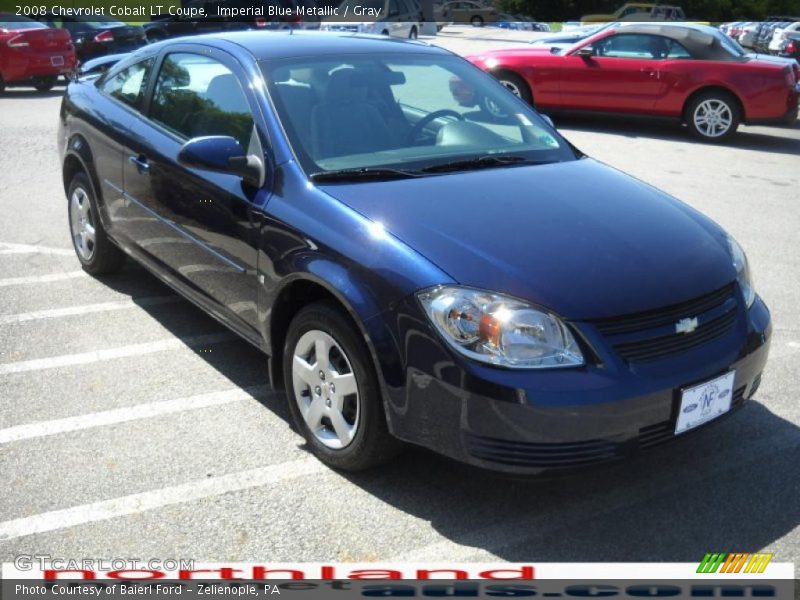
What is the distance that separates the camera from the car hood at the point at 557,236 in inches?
132

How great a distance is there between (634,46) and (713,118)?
147 centimetres

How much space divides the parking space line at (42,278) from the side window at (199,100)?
5.51 ft

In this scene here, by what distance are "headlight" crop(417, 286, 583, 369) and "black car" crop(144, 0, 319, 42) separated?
17.8 metres

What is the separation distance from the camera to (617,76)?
12.7 meters

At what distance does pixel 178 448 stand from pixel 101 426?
443mm

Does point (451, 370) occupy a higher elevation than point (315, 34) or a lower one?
lower

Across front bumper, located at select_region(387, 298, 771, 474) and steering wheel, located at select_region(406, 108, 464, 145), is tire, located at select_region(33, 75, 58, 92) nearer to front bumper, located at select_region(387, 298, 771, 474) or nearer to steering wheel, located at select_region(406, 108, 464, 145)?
steering wheel, located at select_region(406, 108, 464, 145)

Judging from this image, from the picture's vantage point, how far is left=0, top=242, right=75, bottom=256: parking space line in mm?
6918

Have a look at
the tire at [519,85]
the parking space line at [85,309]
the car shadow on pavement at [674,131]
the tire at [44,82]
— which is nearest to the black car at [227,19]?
the tire at [44,82]

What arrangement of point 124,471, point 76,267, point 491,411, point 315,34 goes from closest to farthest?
point 491,411 < point 124,471 < point 315,34 < point 76,267

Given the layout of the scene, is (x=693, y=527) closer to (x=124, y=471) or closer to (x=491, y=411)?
(x=491, y=411)

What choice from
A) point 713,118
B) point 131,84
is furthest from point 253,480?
point 713,118

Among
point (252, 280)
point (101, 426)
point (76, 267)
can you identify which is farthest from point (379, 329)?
point (76, 267)

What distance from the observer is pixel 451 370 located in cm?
319
